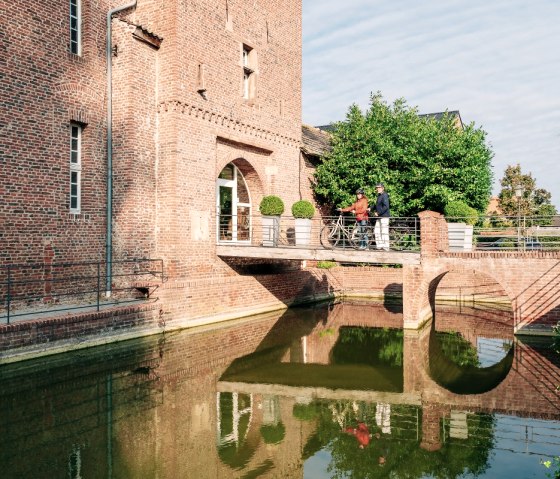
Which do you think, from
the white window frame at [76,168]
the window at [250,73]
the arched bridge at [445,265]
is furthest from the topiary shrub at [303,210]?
the white window frame at [76,168]

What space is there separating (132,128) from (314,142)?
9981 millimetres

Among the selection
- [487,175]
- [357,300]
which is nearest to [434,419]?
[357,300]

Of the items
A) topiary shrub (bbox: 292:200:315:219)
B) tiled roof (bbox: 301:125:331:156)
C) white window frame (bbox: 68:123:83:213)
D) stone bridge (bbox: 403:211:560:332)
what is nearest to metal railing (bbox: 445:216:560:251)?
stone bridge (bbox: 403:211:560:332)

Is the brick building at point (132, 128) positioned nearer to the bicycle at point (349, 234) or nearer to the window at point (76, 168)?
the window at point (76, 168)

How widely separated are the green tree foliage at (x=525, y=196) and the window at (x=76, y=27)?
97.2 ft

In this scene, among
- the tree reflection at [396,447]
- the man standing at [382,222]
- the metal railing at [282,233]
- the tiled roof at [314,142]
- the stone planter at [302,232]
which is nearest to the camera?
the tree reflection at [396,447]

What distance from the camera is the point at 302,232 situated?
1596cm

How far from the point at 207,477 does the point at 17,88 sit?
29.8 ft

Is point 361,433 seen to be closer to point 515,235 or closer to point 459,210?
point 515,235

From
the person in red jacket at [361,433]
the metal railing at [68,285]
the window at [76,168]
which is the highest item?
the window at [76,168]

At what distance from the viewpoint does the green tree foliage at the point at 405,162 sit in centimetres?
1942

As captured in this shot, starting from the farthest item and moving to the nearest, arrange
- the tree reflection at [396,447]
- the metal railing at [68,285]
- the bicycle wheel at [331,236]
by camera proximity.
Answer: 1. the bicycle wheel at [331,236]
2. the metal railing at [68,285]
3. the tree reflection at [396,447]

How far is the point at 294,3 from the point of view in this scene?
19500 millimetres

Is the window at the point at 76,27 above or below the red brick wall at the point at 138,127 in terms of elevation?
above
